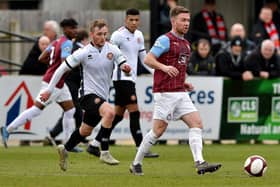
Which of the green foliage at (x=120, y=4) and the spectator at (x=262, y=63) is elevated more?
the spectator at (x=262, y=63)

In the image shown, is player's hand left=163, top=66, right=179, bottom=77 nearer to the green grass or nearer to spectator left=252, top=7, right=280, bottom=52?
the green grass

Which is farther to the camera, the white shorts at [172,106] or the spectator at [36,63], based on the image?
the spectator at [36,63]

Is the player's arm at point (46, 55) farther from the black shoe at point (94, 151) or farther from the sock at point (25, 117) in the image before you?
the black shoe at point (94, 151)

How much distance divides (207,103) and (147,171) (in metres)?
7.06

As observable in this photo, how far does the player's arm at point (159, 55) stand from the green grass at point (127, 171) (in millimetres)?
1402

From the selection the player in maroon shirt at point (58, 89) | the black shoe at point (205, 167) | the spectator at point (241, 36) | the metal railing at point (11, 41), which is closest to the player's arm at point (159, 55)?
the black shoe at point (205, 167)

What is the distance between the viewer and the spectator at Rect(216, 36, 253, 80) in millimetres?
23266

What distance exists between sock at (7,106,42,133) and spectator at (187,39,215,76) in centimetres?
376

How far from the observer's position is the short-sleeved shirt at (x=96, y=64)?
16594mm

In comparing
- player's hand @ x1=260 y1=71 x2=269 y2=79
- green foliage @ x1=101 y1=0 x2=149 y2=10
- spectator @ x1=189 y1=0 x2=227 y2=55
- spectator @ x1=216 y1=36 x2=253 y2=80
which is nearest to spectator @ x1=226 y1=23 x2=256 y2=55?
spectator @ x1=216 y1=36 x2=253 y2=80

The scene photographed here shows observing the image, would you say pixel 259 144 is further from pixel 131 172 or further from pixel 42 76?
pixel 131 172

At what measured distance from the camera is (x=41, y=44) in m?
22.8

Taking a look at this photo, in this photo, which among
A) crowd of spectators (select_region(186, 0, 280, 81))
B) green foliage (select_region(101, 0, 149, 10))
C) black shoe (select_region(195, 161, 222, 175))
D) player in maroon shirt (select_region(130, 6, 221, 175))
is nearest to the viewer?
black shoe (select_region(195, 161, 222, 175))

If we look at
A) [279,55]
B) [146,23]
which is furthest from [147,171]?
[146,23]
